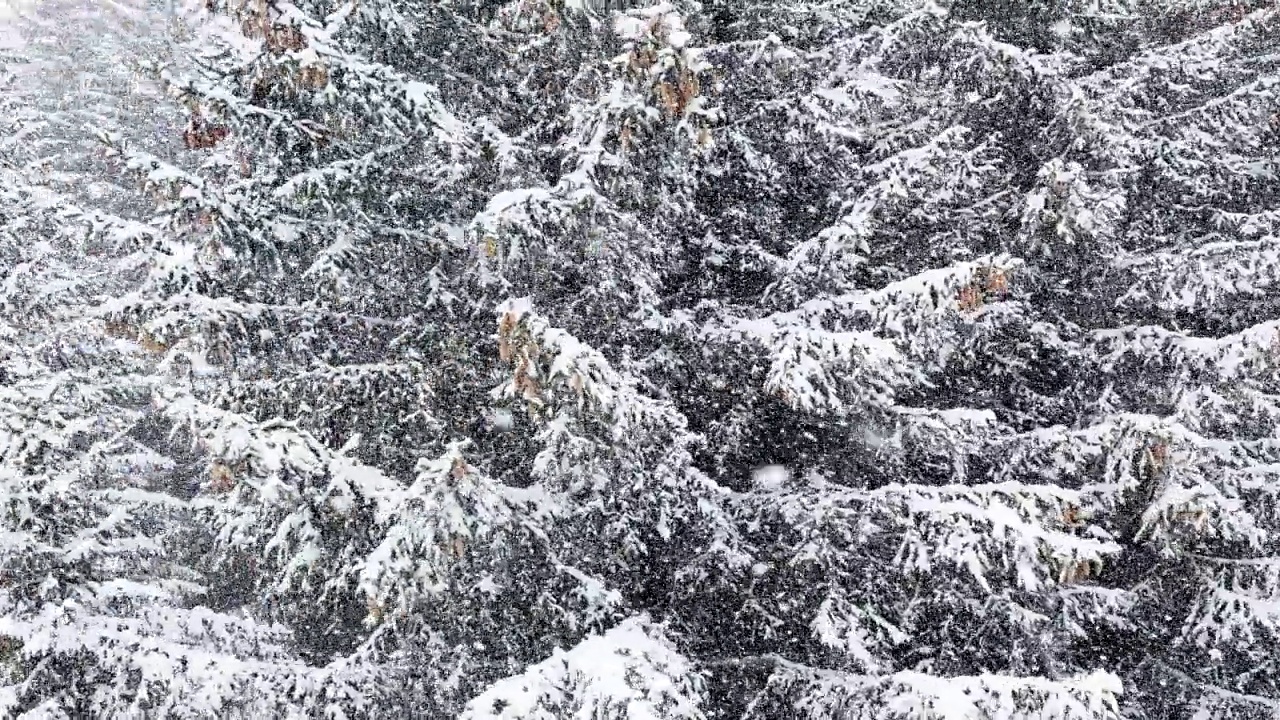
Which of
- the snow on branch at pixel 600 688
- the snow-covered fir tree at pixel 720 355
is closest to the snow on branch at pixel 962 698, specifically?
the snow-covered fir tree at pixel 720 355

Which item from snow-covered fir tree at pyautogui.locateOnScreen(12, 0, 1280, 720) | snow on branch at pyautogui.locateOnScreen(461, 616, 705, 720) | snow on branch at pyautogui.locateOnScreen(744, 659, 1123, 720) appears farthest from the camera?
snow-covered fir tree at pyautogui.locateOnScreen(12, 0, 1280, 720)

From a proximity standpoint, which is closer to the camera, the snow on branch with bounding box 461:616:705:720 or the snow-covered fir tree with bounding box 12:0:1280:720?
the snow on branch with bounding box 461:616:705:720

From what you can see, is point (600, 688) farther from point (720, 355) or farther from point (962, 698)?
point (720, 355)

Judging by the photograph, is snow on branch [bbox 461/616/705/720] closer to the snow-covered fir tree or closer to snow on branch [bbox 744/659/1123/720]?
the snow-covered fir tree

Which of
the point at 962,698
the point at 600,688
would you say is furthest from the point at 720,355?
the point at 962,698

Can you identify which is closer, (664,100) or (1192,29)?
(664,100)

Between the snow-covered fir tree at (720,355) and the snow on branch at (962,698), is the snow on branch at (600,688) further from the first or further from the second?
the snow on branch at (962,698)

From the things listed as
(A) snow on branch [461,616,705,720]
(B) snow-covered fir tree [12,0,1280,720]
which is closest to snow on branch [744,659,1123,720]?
(B) snow-covered fir tree [12,0,1280,720]

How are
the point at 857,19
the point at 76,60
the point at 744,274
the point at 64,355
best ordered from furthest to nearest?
1. the point at 76,60
2. the point at 64,355
3. the point at 857,19
4. the point at 744,274

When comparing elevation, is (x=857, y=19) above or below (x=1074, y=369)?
above

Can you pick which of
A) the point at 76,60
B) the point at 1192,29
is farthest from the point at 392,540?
the point at 76,60

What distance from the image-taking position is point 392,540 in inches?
256

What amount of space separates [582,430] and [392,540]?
151 cm

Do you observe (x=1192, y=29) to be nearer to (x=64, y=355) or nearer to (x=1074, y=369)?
(x=1074, y=369)
